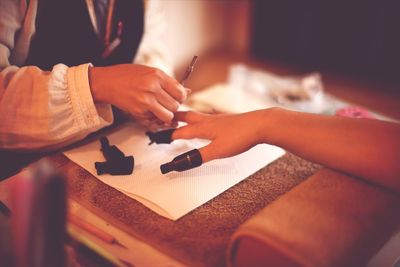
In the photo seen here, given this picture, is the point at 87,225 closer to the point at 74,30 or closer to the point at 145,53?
the point at 74,30

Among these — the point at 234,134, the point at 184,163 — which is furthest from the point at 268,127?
the point at 184,163

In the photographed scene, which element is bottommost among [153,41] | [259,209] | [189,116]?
[259,209]

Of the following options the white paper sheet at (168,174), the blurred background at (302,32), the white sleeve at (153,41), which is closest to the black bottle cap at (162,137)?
the white paper sheet at (168,174)

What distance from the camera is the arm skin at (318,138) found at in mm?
625

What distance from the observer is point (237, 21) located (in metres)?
3.08

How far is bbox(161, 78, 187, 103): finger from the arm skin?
85 millimetres

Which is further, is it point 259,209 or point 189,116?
point 189,116

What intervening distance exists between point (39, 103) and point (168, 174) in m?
0.29

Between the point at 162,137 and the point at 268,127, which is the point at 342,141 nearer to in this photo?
the point at 268,127

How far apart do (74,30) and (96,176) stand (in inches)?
14.7

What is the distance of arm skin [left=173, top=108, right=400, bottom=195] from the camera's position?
0.62 m

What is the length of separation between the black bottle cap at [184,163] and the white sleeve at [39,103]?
0.18 metres

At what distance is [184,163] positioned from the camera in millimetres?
713

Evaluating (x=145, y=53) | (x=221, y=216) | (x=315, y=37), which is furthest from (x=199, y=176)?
(x=315, y=37)
